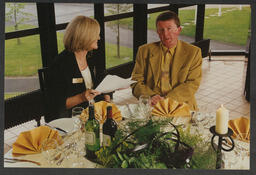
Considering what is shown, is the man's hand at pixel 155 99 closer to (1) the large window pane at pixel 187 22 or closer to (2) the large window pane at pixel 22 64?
(1) the large window pane at pixel 187 22

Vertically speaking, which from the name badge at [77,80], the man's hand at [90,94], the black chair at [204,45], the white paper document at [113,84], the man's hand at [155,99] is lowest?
the man's hand at [155,99]

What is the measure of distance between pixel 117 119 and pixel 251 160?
86 cm

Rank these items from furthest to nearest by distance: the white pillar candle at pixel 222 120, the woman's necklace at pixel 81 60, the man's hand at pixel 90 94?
1. the woman's necklace at pixel 81 60
2. the man's hand at pixel 90 94
3. the white pillar candle at pixel 222 120

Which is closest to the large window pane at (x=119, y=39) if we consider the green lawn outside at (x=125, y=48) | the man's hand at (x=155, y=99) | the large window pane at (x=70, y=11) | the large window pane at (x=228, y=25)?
the green lawn outside at (x=125, y=48)

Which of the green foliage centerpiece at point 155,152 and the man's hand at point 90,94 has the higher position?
the man's hand at point 90,94

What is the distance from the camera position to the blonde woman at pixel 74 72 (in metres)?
2.51

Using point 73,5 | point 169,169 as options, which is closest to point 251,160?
point 169,169

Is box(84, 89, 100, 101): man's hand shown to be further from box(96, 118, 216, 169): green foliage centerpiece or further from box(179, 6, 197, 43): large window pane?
box(179, 6, 197, 43): large window pane

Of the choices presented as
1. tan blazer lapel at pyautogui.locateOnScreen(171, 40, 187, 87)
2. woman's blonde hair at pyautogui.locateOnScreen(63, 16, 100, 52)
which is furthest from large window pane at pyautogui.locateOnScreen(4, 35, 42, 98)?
tan blazer lapel at pyautogui.locateOnScreen(171, 40, 187, 87)

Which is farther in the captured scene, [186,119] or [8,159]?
[186,119]

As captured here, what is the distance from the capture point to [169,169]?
6.17 feet

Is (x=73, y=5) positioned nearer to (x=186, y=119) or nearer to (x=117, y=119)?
(x=117, y=119)

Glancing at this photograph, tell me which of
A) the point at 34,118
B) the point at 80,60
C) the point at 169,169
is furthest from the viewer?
the point at 80,60

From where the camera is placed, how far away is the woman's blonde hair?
2469mm
